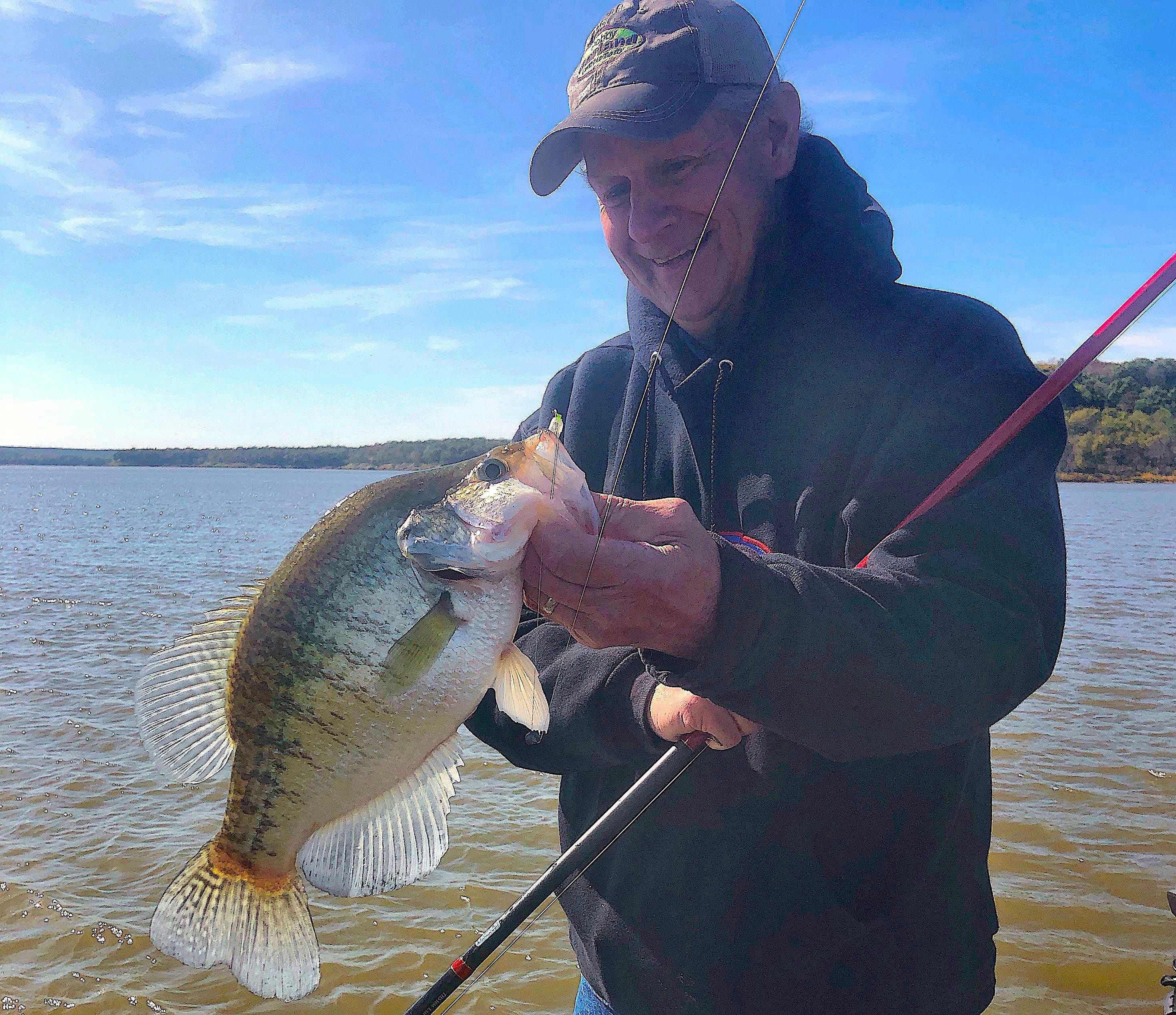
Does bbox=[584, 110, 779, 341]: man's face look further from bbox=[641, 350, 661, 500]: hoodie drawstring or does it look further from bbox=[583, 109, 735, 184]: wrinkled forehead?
bbox=[641, 350, 661, 500]: hoodie drawstring

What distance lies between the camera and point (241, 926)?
190cm

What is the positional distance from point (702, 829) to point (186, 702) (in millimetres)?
1384

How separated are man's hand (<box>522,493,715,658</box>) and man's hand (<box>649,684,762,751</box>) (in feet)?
1.22

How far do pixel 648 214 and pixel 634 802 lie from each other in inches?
62.5

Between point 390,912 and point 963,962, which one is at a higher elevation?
point 963,962

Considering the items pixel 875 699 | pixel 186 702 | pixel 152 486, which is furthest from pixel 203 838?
pixel 152 486

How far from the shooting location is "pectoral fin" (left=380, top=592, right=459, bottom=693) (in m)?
1.85

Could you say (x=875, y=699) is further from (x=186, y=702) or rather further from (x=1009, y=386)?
(x=186, y=702)

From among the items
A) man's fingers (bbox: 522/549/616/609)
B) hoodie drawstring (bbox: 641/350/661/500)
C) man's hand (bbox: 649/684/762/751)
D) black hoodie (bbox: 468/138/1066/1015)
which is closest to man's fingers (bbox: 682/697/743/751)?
man's hand (bbox: 649/684/762/751)

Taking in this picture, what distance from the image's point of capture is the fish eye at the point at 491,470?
1944 mm

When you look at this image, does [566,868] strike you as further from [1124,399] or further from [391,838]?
[1124,399]

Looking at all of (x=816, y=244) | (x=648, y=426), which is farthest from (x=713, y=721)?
(x=816, y=244)

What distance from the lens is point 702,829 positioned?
2227mm

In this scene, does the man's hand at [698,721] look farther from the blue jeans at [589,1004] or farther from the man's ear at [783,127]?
the man's ear at [783,127]
